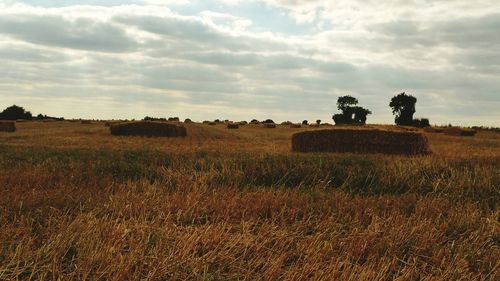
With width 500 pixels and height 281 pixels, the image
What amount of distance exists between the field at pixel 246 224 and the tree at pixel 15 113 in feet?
173

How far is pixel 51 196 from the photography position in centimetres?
569

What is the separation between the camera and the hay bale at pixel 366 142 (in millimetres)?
16391

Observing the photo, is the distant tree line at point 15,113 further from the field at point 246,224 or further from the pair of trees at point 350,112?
the field at point 246,224

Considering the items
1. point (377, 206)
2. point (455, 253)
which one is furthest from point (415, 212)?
point (455, 253)

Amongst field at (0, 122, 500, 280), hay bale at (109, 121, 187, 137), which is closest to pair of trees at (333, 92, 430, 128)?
hay bale at (109, 121, 187, 137)

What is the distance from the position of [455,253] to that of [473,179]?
4192 mm

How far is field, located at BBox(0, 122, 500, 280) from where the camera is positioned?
348cm

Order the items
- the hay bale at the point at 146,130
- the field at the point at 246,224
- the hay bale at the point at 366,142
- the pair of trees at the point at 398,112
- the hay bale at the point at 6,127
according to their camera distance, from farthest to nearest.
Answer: the pair of trees at the point at 398,112 < the hay bale at the point at 6,127 < the hay bale at the point at 146,130 < the hay bale at the point at 366,142 < the field at the point at 246,224

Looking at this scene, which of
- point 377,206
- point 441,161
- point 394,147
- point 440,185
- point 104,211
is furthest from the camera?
point 394,147

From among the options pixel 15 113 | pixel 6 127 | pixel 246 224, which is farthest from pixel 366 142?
pixel 15 113

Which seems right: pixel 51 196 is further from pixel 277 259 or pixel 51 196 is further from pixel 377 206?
pixel 377 206

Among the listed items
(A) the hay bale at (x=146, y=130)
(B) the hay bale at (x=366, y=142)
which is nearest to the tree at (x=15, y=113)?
(A) the hay bale at (x=146, y=130)

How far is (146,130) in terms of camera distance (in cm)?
2538

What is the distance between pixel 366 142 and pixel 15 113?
165 ft
